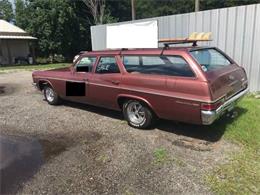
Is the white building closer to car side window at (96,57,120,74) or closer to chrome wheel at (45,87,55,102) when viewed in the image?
chrome wheel at (45,87,55,102)

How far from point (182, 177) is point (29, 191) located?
6.50ft

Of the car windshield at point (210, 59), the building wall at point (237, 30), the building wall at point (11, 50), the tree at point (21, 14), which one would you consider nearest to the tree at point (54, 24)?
the tree at point (21, 14)

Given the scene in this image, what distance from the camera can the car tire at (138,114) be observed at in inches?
197

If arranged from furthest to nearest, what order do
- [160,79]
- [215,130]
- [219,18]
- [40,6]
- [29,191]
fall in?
[40,6], [219,18], [215,130], [160,79], [29,191]

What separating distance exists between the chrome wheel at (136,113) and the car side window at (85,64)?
1.46m

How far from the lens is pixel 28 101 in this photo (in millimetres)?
7992

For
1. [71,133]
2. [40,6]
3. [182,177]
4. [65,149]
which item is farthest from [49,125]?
[40,6]

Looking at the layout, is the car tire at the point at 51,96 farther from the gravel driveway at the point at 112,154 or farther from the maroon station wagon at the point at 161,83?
the maroon station wagon at the point at 161,83

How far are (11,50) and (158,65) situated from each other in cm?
2675

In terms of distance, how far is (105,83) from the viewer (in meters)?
5.56

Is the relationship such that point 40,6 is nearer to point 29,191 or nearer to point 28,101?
point 28,101

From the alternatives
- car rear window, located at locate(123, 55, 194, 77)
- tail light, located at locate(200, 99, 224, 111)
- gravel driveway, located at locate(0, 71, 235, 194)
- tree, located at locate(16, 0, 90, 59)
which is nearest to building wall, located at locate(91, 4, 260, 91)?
gravel driveway, located at locate(0, 71, 235, 194)

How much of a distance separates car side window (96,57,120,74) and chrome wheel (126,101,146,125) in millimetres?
782

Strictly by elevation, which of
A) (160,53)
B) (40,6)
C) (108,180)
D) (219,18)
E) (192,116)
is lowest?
(108,180)
